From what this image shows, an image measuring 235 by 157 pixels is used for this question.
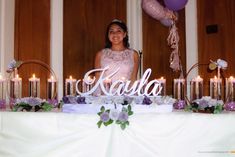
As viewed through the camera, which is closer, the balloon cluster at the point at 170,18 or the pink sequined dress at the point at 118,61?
the pink sequined dress at the point at 118,61

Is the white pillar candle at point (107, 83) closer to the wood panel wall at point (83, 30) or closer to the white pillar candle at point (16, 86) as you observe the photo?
the white pillar candle at point (16, 86)

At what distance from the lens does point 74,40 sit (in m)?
4.59

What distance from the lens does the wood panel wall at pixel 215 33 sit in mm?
4199

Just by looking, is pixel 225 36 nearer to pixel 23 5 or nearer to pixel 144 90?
pixel 144 90

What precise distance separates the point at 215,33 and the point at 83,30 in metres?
1.71

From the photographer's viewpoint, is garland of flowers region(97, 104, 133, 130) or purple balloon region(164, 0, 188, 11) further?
purple balloon region(164, 0, 188, 11)

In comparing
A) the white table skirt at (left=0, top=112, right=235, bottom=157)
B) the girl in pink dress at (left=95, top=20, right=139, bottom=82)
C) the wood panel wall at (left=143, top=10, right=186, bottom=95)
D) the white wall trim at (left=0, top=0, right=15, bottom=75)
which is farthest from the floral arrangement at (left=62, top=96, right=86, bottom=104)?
the wood panel wall at (left=143, top=10, right=186, bottom=95)

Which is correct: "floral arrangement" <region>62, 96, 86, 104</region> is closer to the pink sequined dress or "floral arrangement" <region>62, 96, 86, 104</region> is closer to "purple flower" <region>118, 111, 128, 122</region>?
"purple flower" <region>118, 111, 128, 122</region>

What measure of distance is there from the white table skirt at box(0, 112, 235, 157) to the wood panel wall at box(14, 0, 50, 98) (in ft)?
7.56

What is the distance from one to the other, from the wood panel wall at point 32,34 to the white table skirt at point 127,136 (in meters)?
2.31

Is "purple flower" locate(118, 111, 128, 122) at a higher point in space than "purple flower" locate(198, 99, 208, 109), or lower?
lower

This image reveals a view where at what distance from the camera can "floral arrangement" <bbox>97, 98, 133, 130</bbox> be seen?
214 cm

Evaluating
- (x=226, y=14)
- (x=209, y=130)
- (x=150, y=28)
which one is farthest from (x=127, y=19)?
(x=209, y=130)

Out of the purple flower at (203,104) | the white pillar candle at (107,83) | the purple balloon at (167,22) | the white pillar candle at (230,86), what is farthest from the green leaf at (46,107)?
the purple balloon at (167,22)
